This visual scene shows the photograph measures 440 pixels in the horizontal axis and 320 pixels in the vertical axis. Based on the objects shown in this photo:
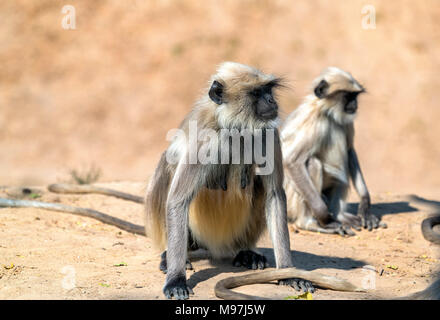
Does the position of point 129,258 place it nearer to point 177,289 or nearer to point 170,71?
point 177,289

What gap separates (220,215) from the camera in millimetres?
4734

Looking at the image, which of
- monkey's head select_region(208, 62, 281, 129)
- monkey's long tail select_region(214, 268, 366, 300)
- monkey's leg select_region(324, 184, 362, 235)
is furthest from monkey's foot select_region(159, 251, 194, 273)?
monkey's leg select_region(324, 184, 362, 235)

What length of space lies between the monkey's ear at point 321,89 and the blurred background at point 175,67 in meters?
7.88

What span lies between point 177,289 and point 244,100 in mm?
1497

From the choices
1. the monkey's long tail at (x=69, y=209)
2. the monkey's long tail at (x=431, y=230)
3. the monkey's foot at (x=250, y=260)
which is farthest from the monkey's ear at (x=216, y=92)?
the monkey's long tail at (x=431, y=230)

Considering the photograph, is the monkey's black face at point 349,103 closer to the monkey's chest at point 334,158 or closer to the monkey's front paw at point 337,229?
the monkey's chest at point 334,158

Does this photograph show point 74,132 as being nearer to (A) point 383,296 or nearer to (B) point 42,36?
(B) point 42,36

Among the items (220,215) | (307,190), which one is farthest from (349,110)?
(220,215)

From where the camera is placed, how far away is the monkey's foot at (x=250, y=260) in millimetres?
4906

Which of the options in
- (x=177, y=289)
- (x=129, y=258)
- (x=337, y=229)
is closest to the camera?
(x=177, y=289)

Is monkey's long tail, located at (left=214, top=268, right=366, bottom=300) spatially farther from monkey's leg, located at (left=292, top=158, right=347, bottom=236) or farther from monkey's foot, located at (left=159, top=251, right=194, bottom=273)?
monkey's leg, located at (left=292, top=158, right=347, bottom=236)

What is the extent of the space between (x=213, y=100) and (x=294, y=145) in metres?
3.16
